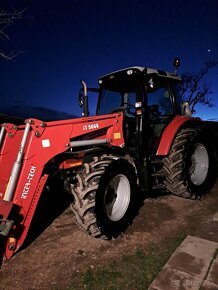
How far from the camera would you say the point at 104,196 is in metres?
3.68

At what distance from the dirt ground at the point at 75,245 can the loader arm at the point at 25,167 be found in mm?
342

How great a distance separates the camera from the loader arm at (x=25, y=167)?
10.1 feet

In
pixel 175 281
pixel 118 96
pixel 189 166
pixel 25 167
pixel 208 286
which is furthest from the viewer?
pixel 118 96

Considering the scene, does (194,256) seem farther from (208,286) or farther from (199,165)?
(199,165)

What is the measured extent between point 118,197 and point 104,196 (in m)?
0.63

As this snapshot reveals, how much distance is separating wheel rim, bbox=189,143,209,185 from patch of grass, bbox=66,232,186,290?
8.33 ft

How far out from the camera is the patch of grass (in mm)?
2844

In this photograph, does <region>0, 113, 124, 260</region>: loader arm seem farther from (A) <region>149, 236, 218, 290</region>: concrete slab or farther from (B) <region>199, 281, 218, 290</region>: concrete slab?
(B) <region>199, 281, 218, 290</region>: concrete slab

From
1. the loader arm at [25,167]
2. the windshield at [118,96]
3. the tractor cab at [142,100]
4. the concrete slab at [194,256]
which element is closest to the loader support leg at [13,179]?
the loader arm at [25,167]

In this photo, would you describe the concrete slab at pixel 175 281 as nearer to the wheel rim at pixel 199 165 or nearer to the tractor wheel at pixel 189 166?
the tractor wheel at pixel 189 166

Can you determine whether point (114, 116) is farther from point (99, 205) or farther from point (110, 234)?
point (110, 234)

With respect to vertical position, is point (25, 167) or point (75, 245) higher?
point (25, 167)

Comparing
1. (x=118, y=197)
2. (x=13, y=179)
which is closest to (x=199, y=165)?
(x=118, y=197)

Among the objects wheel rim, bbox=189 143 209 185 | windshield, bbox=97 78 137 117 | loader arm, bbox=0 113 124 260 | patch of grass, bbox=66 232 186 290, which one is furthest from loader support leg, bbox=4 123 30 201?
wheel rim, bbox=189 143 209 185
